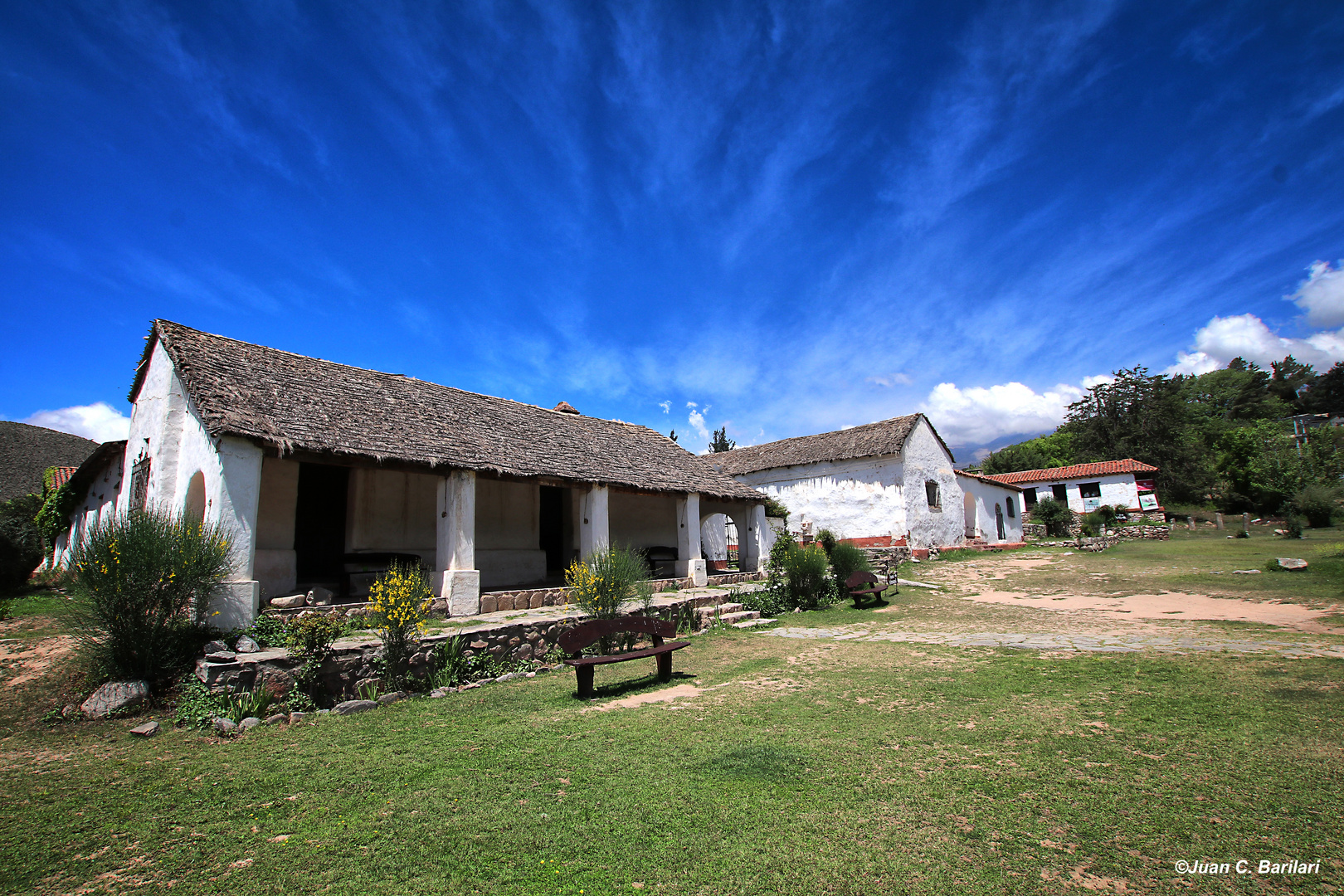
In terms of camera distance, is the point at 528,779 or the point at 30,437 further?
the point at 30,437

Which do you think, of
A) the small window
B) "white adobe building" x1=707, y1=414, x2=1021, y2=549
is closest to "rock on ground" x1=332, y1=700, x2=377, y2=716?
the small window

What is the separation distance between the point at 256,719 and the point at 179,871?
2.83 m

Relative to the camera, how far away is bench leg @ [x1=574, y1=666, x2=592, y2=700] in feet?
20.2

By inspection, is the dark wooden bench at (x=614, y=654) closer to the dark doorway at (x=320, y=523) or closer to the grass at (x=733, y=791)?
the grass at (x=733, y=791)

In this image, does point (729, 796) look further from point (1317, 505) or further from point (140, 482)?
point (1317, 505)

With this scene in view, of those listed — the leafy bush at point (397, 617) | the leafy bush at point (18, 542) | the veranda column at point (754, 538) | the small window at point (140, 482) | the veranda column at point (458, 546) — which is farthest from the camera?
the veranda column at point (754, 538)

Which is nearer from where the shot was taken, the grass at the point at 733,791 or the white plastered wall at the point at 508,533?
the grass at the point at 733,791

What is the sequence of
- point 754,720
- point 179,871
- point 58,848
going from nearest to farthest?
point 179,871 < point 58,848 < point 754,720

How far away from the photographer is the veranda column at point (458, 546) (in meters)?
9.32

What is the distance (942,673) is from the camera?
21.4ft

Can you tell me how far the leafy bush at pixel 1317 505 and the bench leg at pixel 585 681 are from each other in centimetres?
3263

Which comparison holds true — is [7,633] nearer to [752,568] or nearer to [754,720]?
[754,720]

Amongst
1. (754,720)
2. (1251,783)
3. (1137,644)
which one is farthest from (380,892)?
(1137,644)

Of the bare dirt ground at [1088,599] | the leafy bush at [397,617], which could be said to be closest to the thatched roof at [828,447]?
the bare dirt ground at [1088,599]
